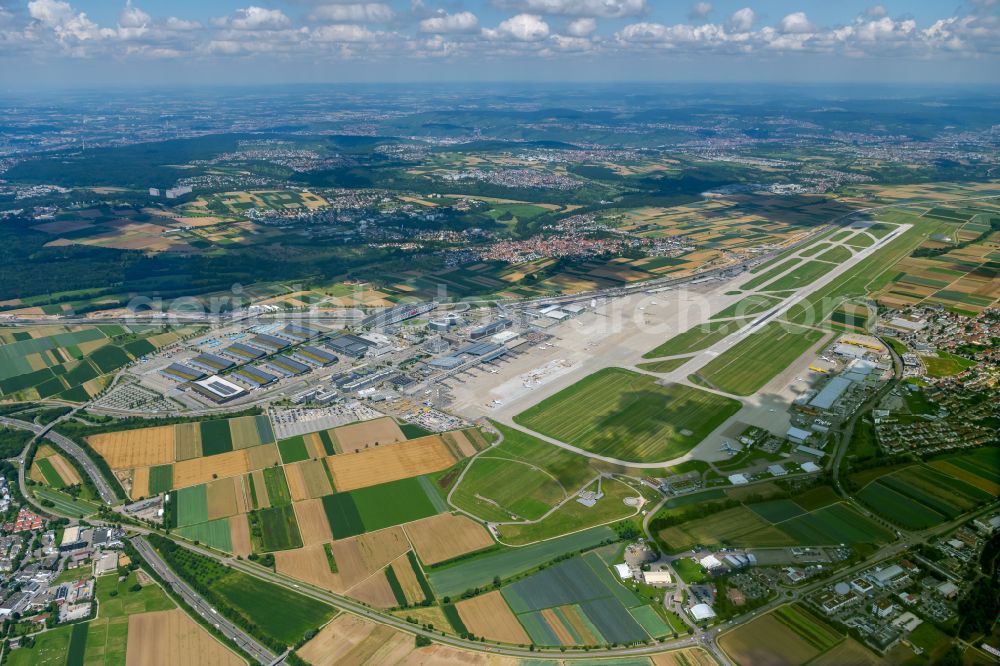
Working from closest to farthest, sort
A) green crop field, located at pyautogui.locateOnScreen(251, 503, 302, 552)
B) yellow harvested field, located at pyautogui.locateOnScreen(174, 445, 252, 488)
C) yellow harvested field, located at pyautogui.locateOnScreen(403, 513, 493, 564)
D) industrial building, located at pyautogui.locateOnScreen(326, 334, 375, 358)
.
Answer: yellow harvested field, located at pyautogui.locateOnScreen(403, 513, 493, 564), green crop field, located at pyautogui.locateOnScreen(251, 503, 302, 552), yellow harvested field, located at pyautogui.locateOnScreen(174, 445, 252, 488), industrial building, located at pyautogui.locateOnScreen(326, 334, 375, 358)

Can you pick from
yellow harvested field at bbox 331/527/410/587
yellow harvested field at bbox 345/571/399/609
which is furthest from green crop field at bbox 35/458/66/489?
yellow harvested field at bbox 345/571/399/609

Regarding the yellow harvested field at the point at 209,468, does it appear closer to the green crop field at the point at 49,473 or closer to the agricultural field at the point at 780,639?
the green crop field at the point at 49,473

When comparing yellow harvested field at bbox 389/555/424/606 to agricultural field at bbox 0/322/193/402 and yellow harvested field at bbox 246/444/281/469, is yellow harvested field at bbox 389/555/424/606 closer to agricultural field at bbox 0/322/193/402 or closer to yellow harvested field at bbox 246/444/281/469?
yellow harvested field at bbox 246/444/281/469

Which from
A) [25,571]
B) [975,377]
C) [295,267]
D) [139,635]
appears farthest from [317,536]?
[295,267]

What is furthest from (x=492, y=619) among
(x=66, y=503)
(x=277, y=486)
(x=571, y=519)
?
(x=66, y=503)

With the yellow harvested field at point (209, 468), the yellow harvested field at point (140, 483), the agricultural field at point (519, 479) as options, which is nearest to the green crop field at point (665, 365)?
the agricultural field at point (519, 479)

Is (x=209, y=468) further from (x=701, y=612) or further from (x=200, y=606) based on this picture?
(x=701, y=612)

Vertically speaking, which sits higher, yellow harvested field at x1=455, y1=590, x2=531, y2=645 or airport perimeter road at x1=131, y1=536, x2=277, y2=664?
yellow harvested field at x1=455, y1=590, x2=531, y2=645
